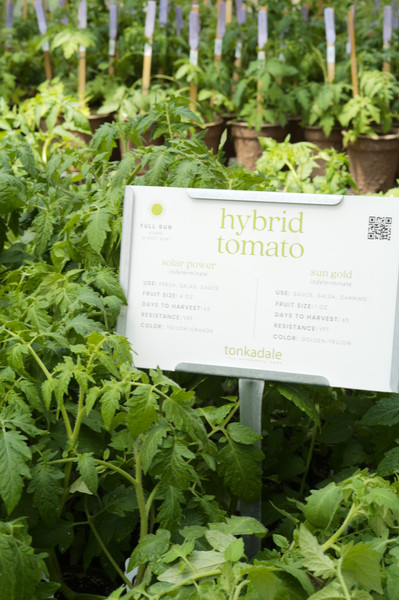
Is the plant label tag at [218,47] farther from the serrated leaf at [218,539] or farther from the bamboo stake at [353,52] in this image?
the serrated leaf at [218,539]

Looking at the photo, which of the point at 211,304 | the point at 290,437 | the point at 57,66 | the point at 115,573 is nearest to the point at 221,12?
the point at 57,66

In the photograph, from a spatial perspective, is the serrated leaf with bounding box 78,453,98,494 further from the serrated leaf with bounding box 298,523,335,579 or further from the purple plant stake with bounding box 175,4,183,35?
the purple plant stake with bounding box 175,4,183,35

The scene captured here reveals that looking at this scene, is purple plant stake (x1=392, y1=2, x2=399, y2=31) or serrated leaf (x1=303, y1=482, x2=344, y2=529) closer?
serrated leaf (x1=303, y1=482, x2=344, y2=529)

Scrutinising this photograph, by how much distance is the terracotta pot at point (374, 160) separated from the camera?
455cm

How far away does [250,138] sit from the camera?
4.72 m

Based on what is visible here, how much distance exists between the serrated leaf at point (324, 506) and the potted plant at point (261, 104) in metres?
3.47

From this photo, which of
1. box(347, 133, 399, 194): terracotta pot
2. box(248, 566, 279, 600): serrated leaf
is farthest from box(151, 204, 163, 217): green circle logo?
box(347, 133, 399, 194): terracotta pot

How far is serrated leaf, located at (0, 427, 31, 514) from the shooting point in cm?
125

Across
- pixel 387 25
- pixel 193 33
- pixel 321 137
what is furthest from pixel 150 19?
pixel 387 25

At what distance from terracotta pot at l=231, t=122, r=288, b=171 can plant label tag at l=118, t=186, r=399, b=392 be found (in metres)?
3.14

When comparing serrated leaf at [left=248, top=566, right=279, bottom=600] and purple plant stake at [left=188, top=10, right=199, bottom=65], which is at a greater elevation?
purple plant stake at [left=188, top=10, right=199, bottom=65]

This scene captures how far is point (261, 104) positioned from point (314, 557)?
375 cm

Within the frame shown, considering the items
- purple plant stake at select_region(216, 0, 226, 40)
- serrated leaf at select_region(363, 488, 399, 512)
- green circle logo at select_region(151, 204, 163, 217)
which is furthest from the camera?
purple plant stake at select_region(216, 0, 226, 40)

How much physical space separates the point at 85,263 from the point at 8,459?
1.87 ft
